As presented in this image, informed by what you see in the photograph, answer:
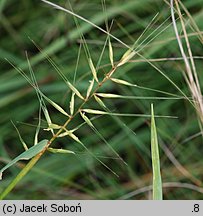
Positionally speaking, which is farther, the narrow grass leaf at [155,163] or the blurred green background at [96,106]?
the blurred green background at [96,106]

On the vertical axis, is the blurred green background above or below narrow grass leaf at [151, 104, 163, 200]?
above

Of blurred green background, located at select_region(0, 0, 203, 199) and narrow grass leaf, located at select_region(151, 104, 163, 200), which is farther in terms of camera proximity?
blurred green background, located at select_region(0, 0, 203, 199)

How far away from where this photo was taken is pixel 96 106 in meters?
1.35

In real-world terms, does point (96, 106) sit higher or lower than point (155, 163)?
higher

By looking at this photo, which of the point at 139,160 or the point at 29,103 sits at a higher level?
the point at 29,103

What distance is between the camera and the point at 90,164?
4.25 feet

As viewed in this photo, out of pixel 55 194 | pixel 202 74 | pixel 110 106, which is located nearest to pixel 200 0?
pixel 202 74

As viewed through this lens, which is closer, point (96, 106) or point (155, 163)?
point (155, 163)

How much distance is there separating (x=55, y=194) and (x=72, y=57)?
1.20 feet

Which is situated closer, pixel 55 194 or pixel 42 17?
pixel 55 194

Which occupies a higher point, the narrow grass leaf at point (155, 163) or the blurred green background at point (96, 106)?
the blurred green background at point (96, 106)

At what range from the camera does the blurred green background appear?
124 cm

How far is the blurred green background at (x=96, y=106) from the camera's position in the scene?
124 centimetres

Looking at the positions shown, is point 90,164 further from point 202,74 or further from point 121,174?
point 202,74
